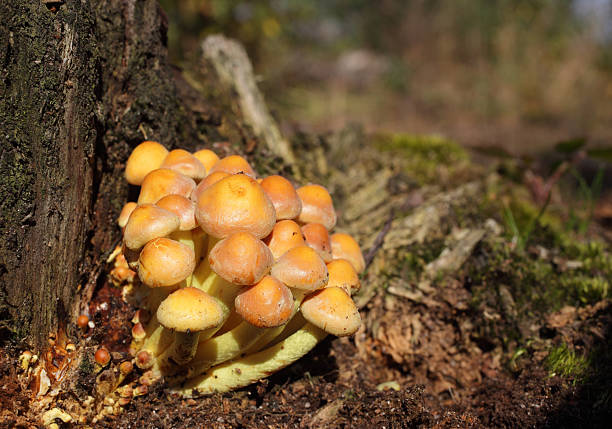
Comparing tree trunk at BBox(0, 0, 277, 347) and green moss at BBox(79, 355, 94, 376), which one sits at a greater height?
tree trunk at BBox(0, 0, 277, 347)

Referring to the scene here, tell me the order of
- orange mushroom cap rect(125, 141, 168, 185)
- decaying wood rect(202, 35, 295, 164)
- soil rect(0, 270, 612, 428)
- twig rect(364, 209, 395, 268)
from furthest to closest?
decaying wood rect(202, 35, 295, 164) → twig rect(364, 209, 395, 268) → orange mushroom cap rect(125, 141, 168, 185) → soil rect(0, 270, 612, 428)

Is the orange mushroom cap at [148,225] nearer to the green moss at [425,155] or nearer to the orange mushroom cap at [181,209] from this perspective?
the orange mushroom cap at [181,209]

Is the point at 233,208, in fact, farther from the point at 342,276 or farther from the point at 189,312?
the point at 342,276

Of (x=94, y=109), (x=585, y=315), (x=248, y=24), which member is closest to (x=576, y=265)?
(x=585, y=315)

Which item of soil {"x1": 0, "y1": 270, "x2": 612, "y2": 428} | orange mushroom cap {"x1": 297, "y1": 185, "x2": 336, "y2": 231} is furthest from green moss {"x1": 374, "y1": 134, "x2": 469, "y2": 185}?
orange mushroom cap {"x1": 297, "y1": 185, "x2": 336, "y2": 231}

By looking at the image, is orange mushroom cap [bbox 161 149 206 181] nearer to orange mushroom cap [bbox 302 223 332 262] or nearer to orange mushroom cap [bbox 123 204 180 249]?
orange mushroom cap [bbox 123 204 180 249]

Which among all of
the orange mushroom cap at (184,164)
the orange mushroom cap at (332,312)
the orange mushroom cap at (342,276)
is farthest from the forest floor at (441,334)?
the orange mushroom cap at (184,164)

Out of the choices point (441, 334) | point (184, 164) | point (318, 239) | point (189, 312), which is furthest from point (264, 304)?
point (441, 334)

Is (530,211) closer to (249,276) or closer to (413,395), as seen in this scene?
(413,395)
